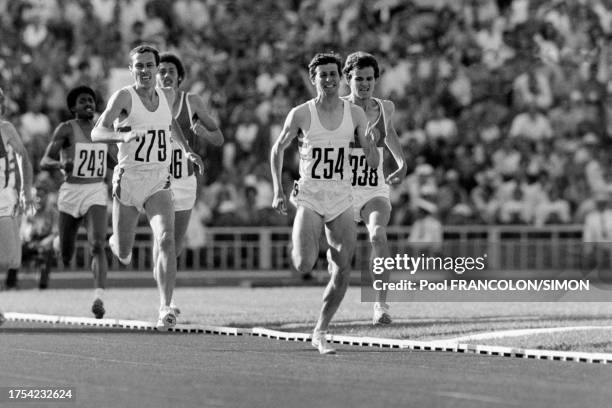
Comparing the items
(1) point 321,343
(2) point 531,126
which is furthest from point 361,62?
(2) point 531,126

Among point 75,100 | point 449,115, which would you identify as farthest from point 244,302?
point 449,115

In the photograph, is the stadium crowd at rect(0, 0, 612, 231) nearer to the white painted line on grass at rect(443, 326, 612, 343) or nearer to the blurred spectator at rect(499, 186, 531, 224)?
the blurred spectator at rect(499, 186, 531, 224)

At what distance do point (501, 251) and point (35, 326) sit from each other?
498 inches

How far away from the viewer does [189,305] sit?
20.4m

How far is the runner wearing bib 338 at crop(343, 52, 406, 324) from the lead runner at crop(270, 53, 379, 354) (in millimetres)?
2365

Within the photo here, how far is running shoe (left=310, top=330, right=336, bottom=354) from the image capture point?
13.0 m

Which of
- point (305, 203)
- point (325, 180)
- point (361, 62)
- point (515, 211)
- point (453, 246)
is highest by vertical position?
point (361, 62)

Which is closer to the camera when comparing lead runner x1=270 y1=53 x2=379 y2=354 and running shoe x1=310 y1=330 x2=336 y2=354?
running shoe x1=310 y1=330 x2=336 y2=354

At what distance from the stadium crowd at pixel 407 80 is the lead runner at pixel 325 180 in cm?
1431

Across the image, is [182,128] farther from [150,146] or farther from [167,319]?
[167,319]

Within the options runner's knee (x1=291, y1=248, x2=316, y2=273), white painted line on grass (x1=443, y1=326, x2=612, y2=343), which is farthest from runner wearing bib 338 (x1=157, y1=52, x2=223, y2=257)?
runner's knee (x1=291, y1=248, x2=316, y2=273)

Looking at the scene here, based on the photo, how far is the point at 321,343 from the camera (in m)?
13.2

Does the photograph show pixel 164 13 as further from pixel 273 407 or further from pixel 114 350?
pixel 273 407

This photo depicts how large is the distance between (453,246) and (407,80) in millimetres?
4116
